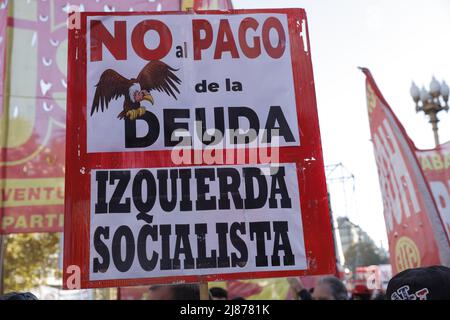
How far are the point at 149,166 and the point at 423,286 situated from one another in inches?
52.8

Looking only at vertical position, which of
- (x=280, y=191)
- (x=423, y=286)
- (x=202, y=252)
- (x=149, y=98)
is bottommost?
(x=423, y=286)

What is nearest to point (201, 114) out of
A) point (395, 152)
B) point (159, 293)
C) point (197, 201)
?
point (197, 201)

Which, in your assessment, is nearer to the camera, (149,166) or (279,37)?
(149,166)

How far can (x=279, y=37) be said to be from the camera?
9.06 feet

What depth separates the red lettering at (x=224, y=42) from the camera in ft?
8.82

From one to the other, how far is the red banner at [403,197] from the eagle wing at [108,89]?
2.90m

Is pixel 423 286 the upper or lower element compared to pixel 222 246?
lower

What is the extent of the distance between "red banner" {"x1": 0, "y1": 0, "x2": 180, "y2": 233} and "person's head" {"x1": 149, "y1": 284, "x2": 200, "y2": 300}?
176 centimetres

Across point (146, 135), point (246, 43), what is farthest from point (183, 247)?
point (246, 43)

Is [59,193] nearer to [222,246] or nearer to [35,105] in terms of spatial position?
[35,105]

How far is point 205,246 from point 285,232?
0.40 m

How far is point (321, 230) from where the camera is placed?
8.10ft

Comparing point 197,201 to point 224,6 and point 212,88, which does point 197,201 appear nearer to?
point 212,88

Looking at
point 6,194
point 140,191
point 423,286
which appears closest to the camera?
point 423,286
